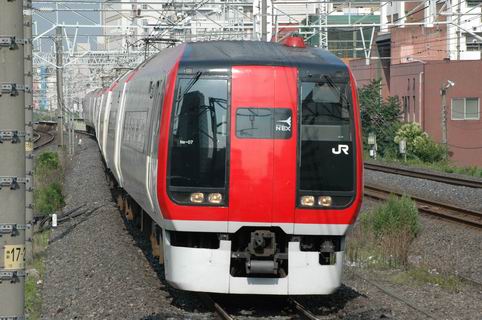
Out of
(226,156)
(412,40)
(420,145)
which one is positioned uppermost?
(412,40)

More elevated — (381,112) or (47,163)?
(381,112)

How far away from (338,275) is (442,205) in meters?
10.4

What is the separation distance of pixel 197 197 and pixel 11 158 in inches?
153

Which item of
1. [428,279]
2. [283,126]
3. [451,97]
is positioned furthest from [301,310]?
[451,97]

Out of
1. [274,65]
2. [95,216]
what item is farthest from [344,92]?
[95,216]

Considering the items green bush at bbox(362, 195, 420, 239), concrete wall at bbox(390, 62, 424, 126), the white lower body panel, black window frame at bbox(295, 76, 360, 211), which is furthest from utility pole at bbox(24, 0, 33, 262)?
concrete wall at bbox(390, 62, 424, 126)

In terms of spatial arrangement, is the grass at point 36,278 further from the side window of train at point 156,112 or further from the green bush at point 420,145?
the green bush at point 420,145

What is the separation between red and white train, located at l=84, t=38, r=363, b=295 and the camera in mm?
8391

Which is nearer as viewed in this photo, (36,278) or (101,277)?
(101,277)

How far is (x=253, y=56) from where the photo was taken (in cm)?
888

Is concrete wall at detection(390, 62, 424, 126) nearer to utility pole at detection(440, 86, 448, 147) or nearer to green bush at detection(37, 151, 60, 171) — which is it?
utility pole at detection(440, 86, 448, 147)

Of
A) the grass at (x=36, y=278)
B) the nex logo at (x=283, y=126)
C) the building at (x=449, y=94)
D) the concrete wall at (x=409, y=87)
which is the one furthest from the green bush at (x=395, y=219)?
the concrete wall at (x=409, y=87)

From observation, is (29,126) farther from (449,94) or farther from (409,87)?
(409,87)

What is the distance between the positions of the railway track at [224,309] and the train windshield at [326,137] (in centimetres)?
118
